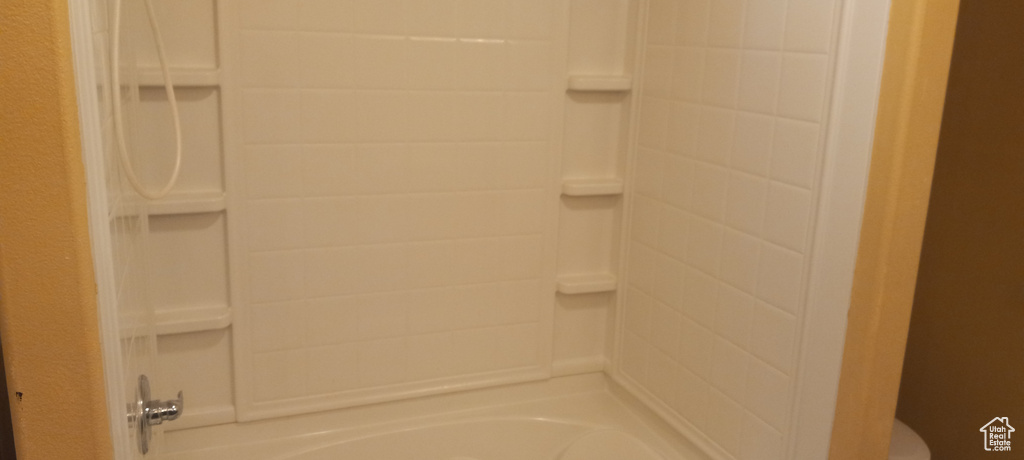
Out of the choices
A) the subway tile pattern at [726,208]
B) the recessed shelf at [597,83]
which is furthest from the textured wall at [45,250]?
the recessed shelf at [597,83]

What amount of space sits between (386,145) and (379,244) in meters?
0.25

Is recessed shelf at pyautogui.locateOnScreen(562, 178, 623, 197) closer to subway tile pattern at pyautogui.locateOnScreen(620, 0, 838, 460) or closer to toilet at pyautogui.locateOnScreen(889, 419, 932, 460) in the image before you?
subway tile pattern at pyautogui.locateOnScreen(620, 0, 838, 460)

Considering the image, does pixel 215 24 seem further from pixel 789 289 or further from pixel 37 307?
pixel 789 289

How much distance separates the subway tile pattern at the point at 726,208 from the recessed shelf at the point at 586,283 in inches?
2.7

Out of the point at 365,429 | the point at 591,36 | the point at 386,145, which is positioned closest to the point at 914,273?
the point at 591,36

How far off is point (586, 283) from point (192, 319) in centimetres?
104

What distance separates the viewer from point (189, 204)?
5.77 feet

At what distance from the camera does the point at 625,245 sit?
220 cm

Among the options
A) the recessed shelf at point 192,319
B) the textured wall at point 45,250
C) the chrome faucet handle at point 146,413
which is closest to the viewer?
the textured wall at point 45,250

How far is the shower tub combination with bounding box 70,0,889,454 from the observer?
5.16 feet

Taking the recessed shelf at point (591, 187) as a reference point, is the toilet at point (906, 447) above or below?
below

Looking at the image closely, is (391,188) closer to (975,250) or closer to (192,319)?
(192,319)

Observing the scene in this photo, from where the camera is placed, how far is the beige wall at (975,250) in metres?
2.32

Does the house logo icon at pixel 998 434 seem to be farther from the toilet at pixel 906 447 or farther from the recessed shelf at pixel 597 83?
the recessed shelf at pixel 597 83
